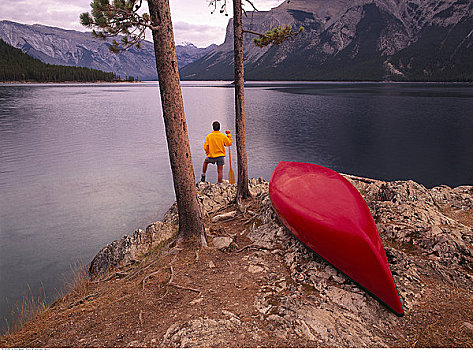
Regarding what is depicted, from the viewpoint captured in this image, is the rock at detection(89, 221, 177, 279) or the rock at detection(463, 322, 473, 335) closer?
the rock at detection(463, 322, 473, 335)

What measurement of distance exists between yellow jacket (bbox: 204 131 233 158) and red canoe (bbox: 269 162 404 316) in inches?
181

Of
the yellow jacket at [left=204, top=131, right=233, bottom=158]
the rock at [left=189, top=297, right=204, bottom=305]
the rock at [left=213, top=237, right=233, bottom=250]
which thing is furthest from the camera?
the yellow jacket at [left=204, top=131, right=233, bottom=158]

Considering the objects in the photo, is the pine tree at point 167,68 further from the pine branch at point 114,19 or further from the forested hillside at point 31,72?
the forested hillside at point 31,72

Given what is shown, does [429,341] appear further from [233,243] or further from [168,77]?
[168,77]

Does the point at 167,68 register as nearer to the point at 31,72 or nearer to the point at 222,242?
the point at 222,242

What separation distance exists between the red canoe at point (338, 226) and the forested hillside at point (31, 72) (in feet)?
622

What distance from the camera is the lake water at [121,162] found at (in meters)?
10.7

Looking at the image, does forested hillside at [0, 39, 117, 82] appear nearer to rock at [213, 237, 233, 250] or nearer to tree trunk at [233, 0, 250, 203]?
tree trunk at [233, 0, 250, 203]

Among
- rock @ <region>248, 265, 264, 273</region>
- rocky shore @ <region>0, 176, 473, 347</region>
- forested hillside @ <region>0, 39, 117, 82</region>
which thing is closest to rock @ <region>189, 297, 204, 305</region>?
rocky shore @ <region>0, 176, 473, 347</region>

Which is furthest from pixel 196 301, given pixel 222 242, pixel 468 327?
pixel 468 327

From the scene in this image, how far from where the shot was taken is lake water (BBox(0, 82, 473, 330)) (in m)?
10.7

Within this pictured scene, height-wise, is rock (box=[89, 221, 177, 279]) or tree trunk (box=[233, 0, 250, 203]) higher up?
tree trunk (box=[233, 0, 250, 203])

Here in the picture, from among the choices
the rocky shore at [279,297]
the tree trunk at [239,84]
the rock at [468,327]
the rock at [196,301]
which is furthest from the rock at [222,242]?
the rock at [468,327]

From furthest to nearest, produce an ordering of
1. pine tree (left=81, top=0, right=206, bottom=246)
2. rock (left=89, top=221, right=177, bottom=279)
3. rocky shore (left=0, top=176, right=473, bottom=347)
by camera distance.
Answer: rock (left=89, top=221, right=177, bottom=279)
pine tree (left=81, top=0, right=206, bottom=246)
rocky shore (left=0, top=176, right=473, bottom=347)
